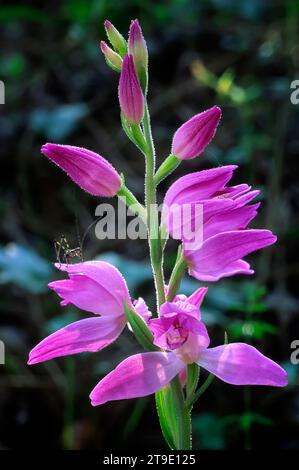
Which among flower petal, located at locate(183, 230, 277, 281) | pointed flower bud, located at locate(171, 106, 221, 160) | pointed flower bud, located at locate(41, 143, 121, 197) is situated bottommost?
flower petal, located at locate(183, 230, 277, 281)

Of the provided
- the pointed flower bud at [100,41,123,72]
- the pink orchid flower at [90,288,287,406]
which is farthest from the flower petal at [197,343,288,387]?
the pointed flower bud at [100,41,123,72]

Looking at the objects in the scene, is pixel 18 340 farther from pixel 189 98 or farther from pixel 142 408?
pixel 189 98

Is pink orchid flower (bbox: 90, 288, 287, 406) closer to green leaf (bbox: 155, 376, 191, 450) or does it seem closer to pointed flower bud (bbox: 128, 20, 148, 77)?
green leaf (bbox: 155, 376, 191, 450)

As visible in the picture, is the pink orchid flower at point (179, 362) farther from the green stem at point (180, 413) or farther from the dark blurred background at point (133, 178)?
the dark blurred background at point (133, 178)

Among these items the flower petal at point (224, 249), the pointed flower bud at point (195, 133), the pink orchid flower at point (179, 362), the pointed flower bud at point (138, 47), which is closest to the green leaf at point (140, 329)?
the pink orchid flower at point (179, 362)

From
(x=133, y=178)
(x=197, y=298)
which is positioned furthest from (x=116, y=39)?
(x=133, y=178)

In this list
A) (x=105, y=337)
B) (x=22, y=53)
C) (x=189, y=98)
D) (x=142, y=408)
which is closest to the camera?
(x=105, y=337)

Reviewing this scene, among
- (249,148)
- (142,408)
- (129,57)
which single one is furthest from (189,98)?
(129,57)
